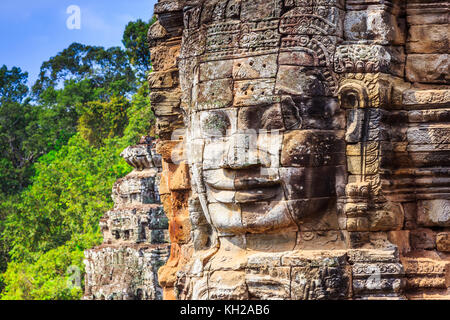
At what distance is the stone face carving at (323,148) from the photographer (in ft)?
31.7

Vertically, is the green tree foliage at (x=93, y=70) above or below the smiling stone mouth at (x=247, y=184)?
above

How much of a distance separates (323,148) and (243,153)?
739 millimetres

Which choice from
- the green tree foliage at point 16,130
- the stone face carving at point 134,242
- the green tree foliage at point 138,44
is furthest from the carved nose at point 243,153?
the green tree foliage at point 16,130

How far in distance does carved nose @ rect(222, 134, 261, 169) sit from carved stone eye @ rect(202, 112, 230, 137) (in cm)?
18

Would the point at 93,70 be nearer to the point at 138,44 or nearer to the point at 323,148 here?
the point at 138,44

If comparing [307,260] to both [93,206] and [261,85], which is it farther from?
[93,206]

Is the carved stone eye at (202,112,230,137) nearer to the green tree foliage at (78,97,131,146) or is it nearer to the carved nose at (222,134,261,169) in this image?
the carved nose at (222,134,261,169)

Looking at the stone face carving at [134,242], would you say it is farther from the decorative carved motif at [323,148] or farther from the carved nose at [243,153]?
the carved nose at [243,153]

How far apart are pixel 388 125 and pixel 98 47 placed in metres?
33.7

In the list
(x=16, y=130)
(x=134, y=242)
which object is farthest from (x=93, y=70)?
(x=134, y=242)

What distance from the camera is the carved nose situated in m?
9.75

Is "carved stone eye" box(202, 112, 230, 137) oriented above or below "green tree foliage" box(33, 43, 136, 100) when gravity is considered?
below

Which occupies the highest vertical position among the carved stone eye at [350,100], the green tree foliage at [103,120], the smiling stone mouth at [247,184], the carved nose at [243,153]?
the green tree foliage at [103,120]

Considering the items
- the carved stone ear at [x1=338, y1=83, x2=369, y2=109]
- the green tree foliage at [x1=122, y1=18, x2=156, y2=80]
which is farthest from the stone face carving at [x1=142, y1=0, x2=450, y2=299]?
the green tree foliage at [x1=122, y1=18, x2=156, y2=80]
